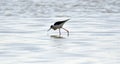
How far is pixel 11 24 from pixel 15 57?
910 cm

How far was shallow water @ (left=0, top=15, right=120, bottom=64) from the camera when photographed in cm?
1479

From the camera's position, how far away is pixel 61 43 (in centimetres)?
1819

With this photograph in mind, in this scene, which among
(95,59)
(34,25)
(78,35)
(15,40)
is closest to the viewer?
(95,59)

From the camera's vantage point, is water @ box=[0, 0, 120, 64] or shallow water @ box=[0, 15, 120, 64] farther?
Result: water @ box=[0, 0, 120, 64]

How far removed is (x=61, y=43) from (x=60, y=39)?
1.18 meters

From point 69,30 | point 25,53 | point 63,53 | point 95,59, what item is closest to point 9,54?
point 25,53

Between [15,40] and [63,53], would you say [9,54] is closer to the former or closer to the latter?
[63,53]

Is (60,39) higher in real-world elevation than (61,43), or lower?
higher

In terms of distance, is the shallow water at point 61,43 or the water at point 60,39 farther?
the water at point 60,39

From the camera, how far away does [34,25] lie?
77.8ft

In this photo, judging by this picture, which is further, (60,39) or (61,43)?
(60,39)

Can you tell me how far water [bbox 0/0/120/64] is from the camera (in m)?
14.9

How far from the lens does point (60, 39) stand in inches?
762

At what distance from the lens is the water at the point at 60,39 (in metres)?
14.9
